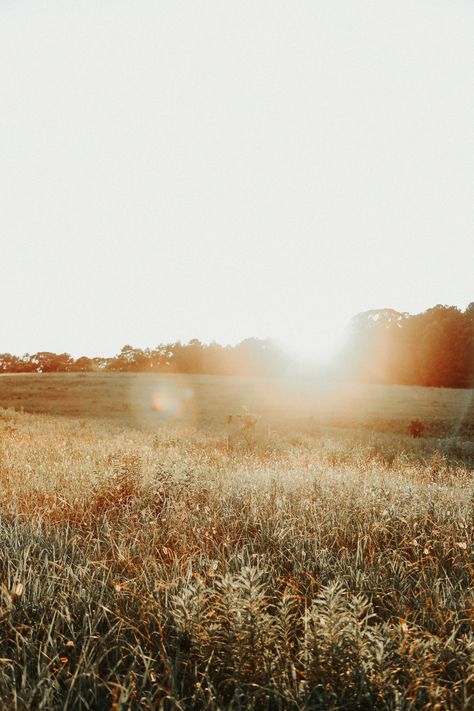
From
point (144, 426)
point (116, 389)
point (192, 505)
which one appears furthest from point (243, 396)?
point (192, 505)

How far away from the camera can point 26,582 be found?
271 centimetres

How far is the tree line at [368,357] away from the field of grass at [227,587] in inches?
1615

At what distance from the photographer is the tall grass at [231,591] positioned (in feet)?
6.77

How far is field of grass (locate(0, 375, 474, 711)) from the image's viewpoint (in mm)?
2066

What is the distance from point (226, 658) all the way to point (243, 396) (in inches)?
1079

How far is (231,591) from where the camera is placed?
2273mm

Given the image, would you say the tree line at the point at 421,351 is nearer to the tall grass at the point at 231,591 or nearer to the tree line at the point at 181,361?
the tree line at the point at 181,361

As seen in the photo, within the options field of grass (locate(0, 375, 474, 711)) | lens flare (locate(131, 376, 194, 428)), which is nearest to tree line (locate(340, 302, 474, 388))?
lens flare (locate(131, 376, 194, 428))

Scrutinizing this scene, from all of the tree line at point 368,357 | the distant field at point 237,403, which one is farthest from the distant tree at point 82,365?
the distant field at point 237,403

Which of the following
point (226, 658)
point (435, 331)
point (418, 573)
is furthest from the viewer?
point (435, 331)

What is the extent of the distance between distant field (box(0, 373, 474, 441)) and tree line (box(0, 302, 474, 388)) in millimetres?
10416

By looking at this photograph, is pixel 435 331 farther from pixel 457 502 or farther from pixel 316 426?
pixel 457 502

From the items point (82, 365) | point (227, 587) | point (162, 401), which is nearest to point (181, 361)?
point (82, 365)

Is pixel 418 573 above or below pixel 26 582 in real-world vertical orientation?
below
